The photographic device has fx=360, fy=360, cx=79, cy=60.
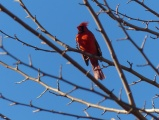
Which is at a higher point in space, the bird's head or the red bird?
the bird's head

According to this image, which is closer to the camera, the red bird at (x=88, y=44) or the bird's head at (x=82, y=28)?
the red bird at (x=88, y=44)

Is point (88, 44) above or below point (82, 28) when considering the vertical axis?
below

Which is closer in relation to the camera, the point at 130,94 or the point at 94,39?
the point at 130,94

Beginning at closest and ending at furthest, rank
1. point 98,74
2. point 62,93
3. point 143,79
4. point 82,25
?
point 62,93 < point 143,79 < point 98,74 < point 82,25

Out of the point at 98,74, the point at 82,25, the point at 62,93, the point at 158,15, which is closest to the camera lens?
the point at 62,93

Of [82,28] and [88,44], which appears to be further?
[82,28]

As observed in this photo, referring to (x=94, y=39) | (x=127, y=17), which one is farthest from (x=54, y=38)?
(x=94, y=39)

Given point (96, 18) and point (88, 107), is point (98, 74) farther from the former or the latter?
point (96, 18)

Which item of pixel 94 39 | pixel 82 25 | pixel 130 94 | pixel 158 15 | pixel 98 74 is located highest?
pixel 82 25

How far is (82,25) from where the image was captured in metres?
6.46

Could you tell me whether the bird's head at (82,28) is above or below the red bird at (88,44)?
above

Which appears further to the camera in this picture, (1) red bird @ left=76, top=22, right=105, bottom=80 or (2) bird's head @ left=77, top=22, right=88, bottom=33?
(2) bird's head @ left=77, top=22, right=88, bottom=33

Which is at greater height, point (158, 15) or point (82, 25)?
point (82, 25)

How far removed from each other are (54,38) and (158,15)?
4.06 ft
